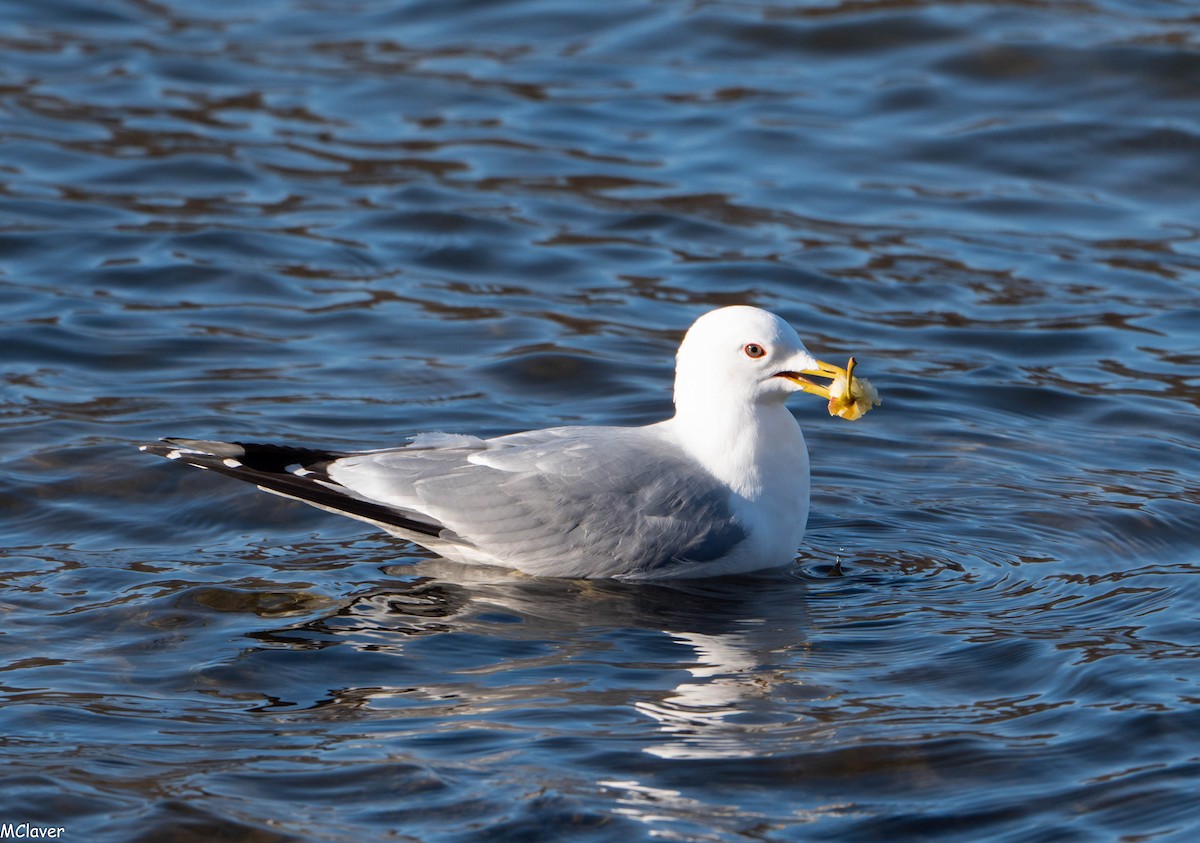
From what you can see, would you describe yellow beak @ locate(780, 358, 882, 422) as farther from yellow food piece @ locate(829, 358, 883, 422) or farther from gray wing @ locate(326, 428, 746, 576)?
gray wing @ locate(326, 428, 746, 576)

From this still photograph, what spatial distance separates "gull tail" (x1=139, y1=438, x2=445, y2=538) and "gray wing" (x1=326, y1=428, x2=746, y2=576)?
0.03 m

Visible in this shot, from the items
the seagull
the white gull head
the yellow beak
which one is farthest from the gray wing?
the yellow beak

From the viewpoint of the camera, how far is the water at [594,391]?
17.2 ft

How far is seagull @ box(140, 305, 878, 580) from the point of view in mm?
6570

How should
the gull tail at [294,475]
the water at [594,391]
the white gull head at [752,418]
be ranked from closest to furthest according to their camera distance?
the water at [594,391] < the gull tail at [294,475] < the white gull head at [752,418]

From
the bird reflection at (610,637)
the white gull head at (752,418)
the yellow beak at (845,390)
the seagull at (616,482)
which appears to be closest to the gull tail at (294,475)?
the seagull at (616,482)

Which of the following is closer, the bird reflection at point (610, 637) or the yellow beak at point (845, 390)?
the bird reflection at point (610, 637)

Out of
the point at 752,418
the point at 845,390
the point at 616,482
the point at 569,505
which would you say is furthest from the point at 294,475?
the point at 845,390

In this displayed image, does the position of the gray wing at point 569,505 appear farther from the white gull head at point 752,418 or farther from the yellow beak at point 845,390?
the yellow beak at point 845,390

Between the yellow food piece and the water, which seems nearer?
the water

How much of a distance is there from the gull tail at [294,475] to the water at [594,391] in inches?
11.7

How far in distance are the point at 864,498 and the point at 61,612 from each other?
133 inches

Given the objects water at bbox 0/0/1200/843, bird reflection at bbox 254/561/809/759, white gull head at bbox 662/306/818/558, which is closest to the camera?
water at bbox 0/0/1200/843

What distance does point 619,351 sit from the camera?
9.47 meters
